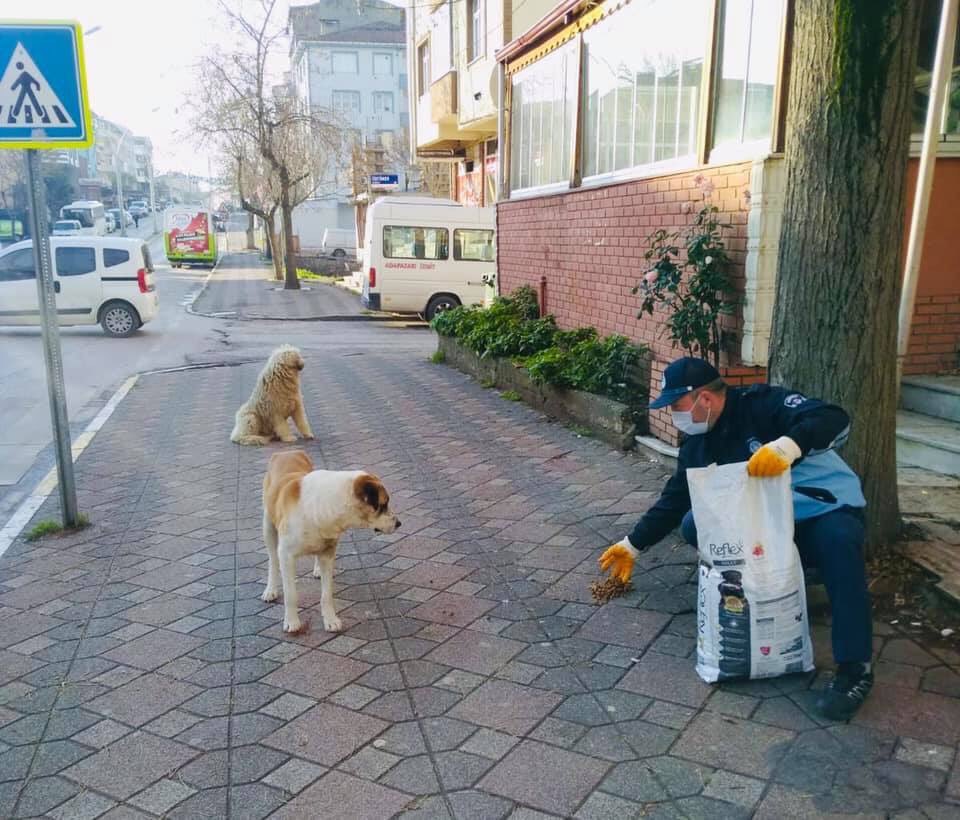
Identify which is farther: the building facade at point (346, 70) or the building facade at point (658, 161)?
the building facade at point (346, 70)

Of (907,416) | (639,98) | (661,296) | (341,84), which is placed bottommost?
(907,416)

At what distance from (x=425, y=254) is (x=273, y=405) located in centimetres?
1268

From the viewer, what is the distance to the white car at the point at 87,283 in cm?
1617

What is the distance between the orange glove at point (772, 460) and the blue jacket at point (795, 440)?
13 cm

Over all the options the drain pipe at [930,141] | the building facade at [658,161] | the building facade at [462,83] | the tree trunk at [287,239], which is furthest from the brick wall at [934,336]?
the tree trunk at [287,239]

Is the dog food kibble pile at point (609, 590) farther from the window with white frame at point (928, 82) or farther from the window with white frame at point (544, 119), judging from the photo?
the window with white frame at point (544, 119)

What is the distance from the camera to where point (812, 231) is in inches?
155

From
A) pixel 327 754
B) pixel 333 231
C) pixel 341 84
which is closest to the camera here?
pixel 327 754

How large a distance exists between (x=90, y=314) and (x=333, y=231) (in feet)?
113

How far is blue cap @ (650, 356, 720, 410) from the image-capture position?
3529 millimetres

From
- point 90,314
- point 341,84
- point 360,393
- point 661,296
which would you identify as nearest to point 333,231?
point 341,84

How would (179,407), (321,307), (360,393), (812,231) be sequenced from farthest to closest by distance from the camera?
(321,307) → (360,393) → (179,407) → (812,231)

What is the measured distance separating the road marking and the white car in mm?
7647

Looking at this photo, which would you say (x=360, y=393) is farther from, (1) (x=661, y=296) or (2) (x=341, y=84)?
(2) (x=341, y=84)
